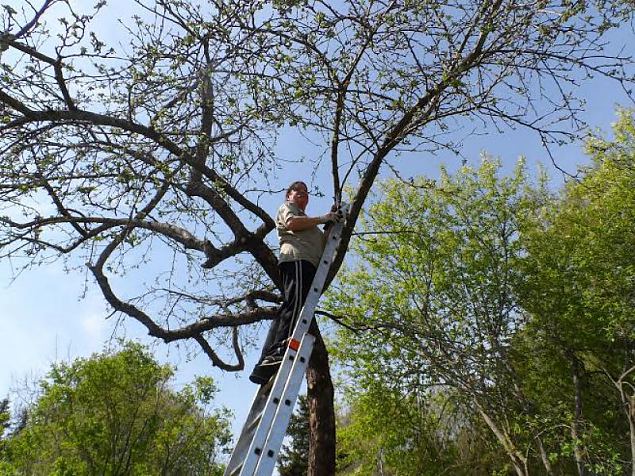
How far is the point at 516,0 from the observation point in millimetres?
4242

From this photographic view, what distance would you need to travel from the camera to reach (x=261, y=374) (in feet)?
11.7

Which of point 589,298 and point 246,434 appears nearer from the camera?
point 246,434

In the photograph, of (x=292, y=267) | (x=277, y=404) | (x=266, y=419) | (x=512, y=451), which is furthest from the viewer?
(x=512, y=451)

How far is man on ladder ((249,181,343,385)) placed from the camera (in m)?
3.60

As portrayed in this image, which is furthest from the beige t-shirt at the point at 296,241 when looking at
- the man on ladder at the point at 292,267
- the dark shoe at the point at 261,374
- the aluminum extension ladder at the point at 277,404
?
the dark shoe at the point at 261,374

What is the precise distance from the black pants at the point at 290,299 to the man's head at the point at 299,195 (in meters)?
0.72

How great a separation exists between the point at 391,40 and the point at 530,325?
11703 millimetres

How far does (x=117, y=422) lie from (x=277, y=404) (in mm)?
14638

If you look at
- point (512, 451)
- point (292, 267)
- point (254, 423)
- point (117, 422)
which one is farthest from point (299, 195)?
point (117, 422)

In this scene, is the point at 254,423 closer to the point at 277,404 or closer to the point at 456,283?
the point at 277,404

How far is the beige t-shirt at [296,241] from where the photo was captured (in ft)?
13.2

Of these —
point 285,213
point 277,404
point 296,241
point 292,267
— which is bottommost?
point 277,404

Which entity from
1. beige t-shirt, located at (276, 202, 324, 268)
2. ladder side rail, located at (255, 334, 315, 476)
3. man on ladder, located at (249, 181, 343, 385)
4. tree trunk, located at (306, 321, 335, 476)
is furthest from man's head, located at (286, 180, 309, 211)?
ladder side rail, located at (255, 334, 315, 476)

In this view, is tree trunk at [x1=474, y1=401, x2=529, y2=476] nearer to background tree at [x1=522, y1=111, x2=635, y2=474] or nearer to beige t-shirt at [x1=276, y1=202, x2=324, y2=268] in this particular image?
background tree at [x1=522, y1=111, x2=635, y2=474]
